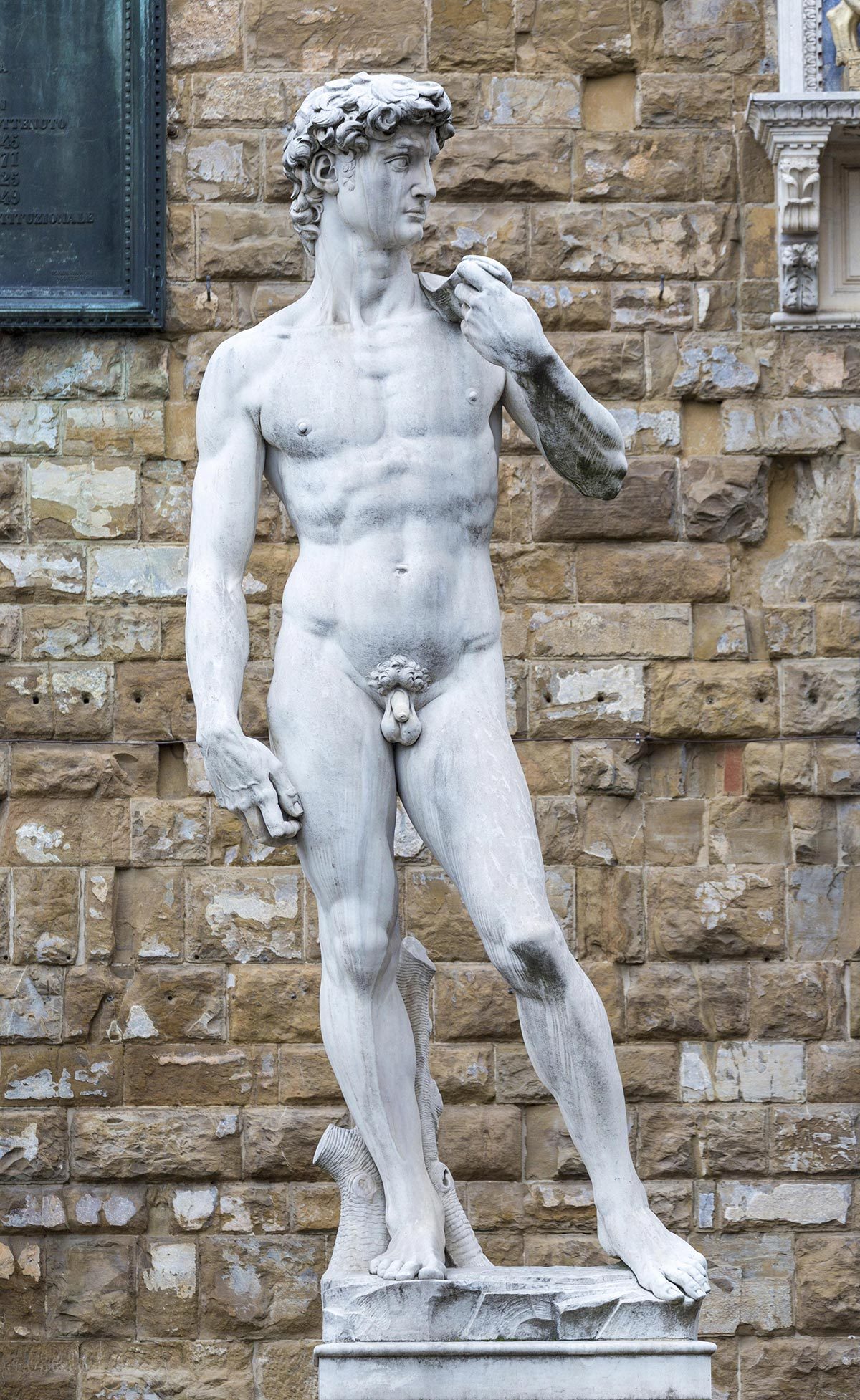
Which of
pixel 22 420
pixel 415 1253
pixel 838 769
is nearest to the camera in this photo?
pixel 415 1253

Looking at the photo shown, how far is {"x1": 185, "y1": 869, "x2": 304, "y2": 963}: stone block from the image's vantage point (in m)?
7.99

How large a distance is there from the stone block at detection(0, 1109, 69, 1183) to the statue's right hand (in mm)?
2952

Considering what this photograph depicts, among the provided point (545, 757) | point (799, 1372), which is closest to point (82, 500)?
point (545, 757)

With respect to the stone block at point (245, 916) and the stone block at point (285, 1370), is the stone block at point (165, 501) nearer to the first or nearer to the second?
the stone block at point (245, 916)

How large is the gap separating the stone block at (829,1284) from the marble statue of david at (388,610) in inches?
107

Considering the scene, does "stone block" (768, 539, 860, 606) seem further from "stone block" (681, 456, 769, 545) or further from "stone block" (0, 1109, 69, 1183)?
"stone block" (0, 1109, 69, 1183)

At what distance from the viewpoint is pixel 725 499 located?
323 inches

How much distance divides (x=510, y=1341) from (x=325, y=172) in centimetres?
254

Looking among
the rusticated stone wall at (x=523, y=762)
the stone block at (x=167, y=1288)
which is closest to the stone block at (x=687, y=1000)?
the rusticated stone wall at (x=523, y=762)

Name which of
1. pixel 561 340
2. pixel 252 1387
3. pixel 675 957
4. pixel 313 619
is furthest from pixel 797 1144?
pixel 313 619

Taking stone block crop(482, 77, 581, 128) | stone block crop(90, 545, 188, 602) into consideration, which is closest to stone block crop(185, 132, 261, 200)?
stone block crop(482, 77, 581, 128)

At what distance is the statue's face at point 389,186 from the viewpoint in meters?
5.38

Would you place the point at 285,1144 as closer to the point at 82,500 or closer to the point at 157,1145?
the point at 157,1145

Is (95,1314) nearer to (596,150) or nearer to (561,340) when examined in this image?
(561,340)
